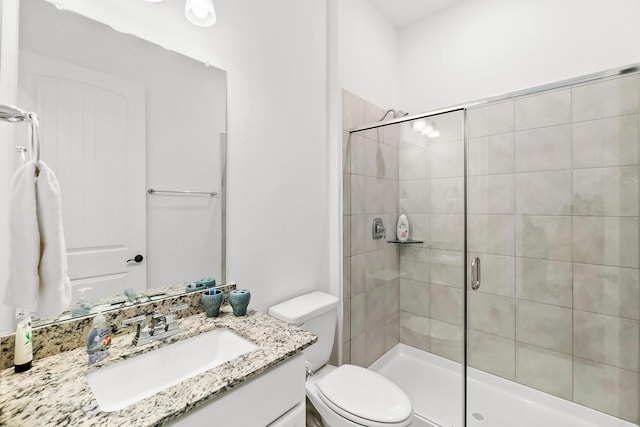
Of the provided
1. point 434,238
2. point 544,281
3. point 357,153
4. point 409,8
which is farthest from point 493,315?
point 409,8

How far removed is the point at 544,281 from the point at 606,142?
2.70 ft

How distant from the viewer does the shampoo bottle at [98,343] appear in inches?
33.4

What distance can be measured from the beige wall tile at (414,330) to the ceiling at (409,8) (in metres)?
2.29

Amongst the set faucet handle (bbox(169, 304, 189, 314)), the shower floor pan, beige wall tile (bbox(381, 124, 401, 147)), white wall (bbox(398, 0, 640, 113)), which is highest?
white wall (bbox(398, 0, 640, 113))

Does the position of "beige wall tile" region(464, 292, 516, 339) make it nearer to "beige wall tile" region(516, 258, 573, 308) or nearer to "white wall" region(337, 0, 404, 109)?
"beige wall tile" region(516, 258, 573, 308)

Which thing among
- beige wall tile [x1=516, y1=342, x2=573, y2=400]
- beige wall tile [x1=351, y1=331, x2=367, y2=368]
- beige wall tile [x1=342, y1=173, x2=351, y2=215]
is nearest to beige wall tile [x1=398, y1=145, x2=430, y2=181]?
beige wall tile [x1=342, y1=173, x2=351, y2=215]

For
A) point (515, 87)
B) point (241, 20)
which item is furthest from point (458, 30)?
point (241, 20)

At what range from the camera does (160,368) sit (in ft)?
3.08

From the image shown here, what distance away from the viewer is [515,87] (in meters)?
1.94

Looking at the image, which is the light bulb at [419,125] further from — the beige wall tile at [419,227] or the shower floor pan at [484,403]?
the shower floor pan at [484,403]

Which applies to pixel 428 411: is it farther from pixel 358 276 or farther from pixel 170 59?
pixel 170 59

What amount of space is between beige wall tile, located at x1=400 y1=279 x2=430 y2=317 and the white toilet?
719 millimetres

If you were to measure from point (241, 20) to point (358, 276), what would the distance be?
159cm

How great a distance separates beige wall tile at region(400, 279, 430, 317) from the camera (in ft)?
6.75
